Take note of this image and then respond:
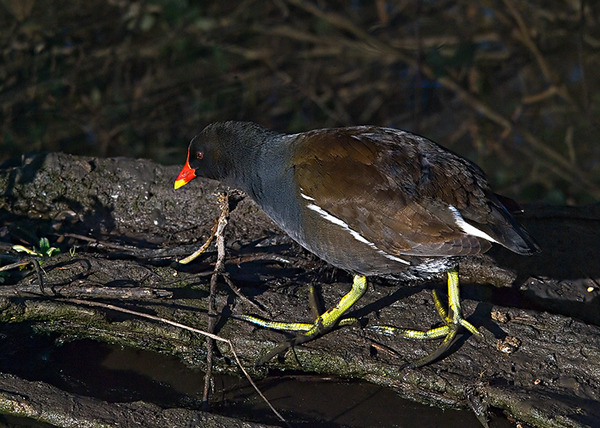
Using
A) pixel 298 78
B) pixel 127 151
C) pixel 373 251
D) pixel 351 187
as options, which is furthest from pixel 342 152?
pixel 298 78

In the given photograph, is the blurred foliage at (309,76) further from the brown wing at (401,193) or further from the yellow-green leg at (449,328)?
the yellow-green leg at (449,328)

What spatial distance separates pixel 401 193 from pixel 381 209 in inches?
4.3

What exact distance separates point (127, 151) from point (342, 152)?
12.0 feet

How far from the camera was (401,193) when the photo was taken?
2996mm

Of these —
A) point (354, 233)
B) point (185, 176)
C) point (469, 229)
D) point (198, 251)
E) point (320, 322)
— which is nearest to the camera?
point (469, 229)

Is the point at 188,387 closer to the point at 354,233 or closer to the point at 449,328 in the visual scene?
the point at 354,233

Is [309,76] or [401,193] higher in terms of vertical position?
[401,193]

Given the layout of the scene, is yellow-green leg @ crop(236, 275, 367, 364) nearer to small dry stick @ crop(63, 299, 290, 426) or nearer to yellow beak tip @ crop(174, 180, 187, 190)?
small dry stick @ crop(63, 299, 290, 426)

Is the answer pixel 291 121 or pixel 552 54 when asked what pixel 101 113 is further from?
pixel 552 54

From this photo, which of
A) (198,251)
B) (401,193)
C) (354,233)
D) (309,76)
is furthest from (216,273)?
(309,76)

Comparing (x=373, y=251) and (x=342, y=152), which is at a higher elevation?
(x=342, y=152)

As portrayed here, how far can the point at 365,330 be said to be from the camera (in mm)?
3262

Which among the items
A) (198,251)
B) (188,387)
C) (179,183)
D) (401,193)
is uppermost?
(401,193)

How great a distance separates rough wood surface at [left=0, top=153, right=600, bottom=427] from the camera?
3.06 metres
